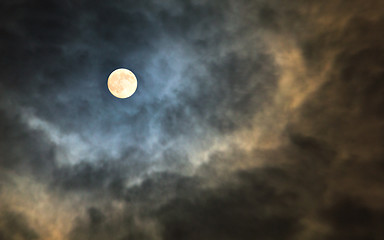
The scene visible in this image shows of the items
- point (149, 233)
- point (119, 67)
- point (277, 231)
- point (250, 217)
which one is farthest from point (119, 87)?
point (277, 231)

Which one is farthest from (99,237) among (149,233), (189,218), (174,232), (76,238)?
(189,218)

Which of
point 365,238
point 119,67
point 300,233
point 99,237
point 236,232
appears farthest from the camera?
point 99,237

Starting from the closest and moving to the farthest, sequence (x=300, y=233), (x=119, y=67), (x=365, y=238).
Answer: (x=365, y=238), (x=300, y=233), (x=119, y=67)

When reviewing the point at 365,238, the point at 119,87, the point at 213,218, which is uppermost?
the point at 119,87

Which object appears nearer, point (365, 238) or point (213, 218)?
point (365, 238)

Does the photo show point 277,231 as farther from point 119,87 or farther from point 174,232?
point 119,87

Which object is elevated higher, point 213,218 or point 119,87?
point 119,87
